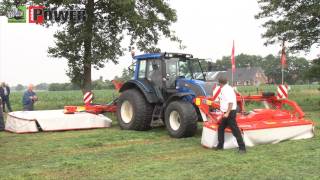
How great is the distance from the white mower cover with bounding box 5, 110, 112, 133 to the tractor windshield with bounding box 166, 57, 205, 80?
2.74m

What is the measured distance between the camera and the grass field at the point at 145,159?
6895mm

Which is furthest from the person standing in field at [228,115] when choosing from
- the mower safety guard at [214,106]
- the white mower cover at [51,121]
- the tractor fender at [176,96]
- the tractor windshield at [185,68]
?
the white mower cover at [51,121]

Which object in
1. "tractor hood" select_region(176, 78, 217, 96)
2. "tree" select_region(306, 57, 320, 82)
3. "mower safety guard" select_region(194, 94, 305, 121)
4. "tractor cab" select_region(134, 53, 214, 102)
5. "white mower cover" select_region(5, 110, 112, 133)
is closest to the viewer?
"mower safety guard" select_region(194, 94, 305, 121)

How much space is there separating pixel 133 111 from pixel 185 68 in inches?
70.9

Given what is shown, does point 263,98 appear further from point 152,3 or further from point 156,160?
point 152,3

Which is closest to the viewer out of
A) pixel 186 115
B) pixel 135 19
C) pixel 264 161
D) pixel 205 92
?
pixel 264 161

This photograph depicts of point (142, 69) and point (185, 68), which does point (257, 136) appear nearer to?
point (185, 68)

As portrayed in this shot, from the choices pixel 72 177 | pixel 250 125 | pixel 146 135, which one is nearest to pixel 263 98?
pixel 250 125

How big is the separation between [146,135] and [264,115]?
2.98 metres

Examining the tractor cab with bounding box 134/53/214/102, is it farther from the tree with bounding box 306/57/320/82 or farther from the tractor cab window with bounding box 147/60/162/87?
the tree with bounding box 306/57/320/82

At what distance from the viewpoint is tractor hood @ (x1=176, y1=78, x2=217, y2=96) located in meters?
11.3

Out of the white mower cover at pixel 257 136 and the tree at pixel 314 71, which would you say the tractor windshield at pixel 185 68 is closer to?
the white mower cover at pixel 257 136

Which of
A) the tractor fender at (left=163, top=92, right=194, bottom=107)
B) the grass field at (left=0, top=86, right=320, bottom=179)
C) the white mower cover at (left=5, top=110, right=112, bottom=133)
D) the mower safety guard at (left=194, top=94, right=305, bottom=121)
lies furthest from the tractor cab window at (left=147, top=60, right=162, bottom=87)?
the white mower cover at (left=5, top=110, right=112, bottom=133)

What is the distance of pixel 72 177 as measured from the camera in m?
6.84
